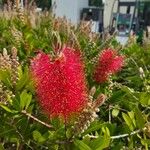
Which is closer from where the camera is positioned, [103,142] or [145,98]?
[103,142]

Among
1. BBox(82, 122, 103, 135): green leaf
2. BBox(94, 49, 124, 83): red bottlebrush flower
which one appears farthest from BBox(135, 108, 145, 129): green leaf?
BBox(94, 49, 124, 83): red bottlebrush flower

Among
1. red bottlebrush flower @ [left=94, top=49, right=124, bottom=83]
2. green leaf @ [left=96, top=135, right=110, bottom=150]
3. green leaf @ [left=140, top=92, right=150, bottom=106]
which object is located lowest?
green leaf @ [left=140, top=92, right=150, bottom=106]

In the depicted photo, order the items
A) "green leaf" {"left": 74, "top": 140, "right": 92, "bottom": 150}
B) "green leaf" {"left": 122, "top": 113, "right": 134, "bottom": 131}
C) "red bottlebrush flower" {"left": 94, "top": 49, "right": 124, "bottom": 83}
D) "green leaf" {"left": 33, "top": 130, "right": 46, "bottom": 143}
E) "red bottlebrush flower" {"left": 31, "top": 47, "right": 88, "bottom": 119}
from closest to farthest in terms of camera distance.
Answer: "red bottlebrush flower" {"left": 31, "top": 47, "right": 88, "bottom": 119}
"green leaf" {"left": 74, "top": 140, "right": 92, "bottom": 150}
"green leaf" {"left": 33, "top": 130, "right": 46, "bottom": 143}
"green leaf" {"left": 122, "top": 113, "right": 134, "bottom": 131}
"red bottlebrush flower" {"left": 94, "top": 49, "right": 124, "bottom": 83}

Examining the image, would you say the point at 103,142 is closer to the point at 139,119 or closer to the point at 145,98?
the point at 139,119

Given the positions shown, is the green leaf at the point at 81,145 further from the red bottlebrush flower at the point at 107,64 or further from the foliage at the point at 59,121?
the red bottlebrush flower at the point at 107,64

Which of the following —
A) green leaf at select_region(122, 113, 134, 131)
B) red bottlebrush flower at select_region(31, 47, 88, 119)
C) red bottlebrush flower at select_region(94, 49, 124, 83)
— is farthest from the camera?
red bottlebrush flower at select_region(94, 49, 124, 83)

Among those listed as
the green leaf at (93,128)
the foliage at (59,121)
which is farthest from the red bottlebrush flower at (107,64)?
the green leaf at (93,128)

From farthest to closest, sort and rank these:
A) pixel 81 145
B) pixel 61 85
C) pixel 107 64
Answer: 1. pixel 107 64
2. pixel 81 145
3. pixel 61 85

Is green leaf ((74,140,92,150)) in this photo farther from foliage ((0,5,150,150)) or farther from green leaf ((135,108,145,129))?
green leaf ((135,108,145,129))

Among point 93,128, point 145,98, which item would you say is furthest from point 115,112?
point 93,128
